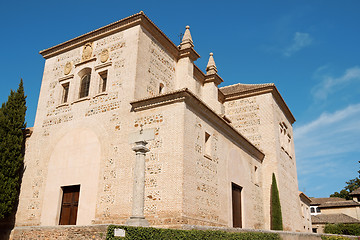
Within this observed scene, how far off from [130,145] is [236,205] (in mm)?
6188

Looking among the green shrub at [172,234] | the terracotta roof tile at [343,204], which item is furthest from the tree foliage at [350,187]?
the green shrub at [172,234]

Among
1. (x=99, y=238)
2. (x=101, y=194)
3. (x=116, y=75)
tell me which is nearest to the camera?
(x=99, y=238)

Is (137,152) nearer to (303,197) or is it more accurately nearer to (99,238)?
(99,238)

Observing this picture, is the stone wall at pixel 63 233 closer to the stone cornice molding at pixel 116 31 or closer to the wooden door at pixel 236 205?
the wooden door at pixel 236 205

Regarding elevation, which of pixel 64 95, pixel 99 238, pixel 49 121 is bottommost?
pixel 99 238

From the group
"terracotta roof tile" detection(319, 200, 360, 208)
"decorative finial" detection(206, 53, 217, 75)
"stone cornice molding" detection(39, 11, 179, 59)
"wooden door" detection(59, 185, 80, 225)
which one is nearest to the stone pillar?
"wooden door" detection(59, 185, 80, 225)

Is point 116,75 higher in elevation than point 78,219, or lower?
higher

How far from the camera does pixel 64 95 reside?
54.4 feet

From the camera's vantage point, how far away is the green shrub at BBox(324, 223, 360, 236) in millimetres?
33344

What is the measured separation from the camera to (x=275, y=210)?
17.8 metres

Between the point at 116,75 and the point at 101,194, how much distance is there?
5290 mm

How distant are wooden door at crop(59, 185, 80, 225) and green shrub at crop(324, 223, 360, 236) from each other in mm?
30243

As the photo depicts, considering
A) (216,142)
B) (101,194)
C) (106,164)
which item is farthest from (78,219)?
(216,142)

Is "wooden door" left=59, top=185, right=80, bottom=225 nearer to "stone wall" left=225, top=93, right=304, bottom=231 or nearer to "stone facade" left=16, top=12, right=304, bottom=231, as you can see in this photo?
"stone facade" left=16, top=12, right=304, bottom=231
